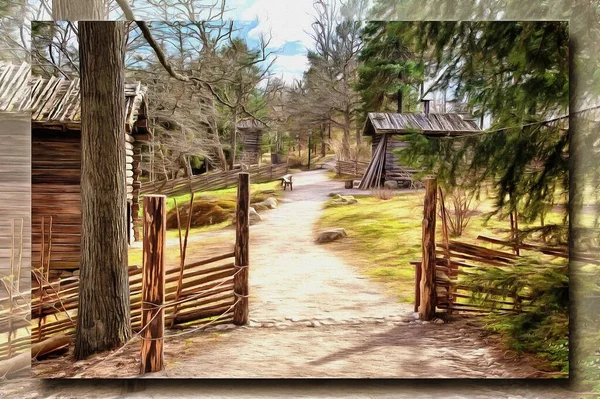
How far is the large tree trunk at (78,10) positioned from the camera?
3.44 metres

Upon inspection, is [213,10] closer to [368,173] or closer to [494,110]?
[368,173]

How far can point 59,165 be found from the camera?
3.07 meters

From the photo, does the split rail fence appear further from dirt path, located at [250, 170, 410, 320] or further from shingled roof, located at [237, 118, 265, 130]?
shingled roof, located at [237, 118, 265, 130]

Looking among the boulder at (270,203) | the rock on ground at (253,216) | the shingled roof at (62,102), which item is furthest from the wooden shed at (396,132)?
the shingled roof at (62,102)

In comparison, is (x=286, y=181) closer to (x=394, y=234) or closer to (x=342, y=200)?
(x=342, y=200)

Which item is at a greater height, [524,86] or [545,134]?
[524,86]

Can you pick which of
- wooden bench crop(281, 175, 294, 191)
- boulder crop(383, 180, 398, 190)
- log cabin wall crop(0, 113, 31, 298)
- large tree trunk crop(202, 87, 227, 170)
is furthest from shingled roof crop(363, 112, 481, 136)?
log cabin wall crop(0, 113, 31, 298)

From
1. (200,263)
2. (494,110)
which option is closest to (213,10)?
(200,263)

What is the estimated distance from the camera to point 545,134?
10.2 ft

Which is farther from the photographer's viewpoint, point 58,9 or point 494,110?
point 58,9

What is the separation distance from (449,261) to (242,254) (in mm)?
1228

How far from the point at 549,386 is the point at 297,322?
153 cm

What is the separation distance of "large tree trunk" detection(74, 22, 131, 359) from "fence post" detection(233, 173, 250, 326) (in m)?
0.64

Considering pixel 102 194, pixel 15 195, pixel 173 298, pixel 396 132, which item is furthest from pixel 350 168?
pixel 15 195
